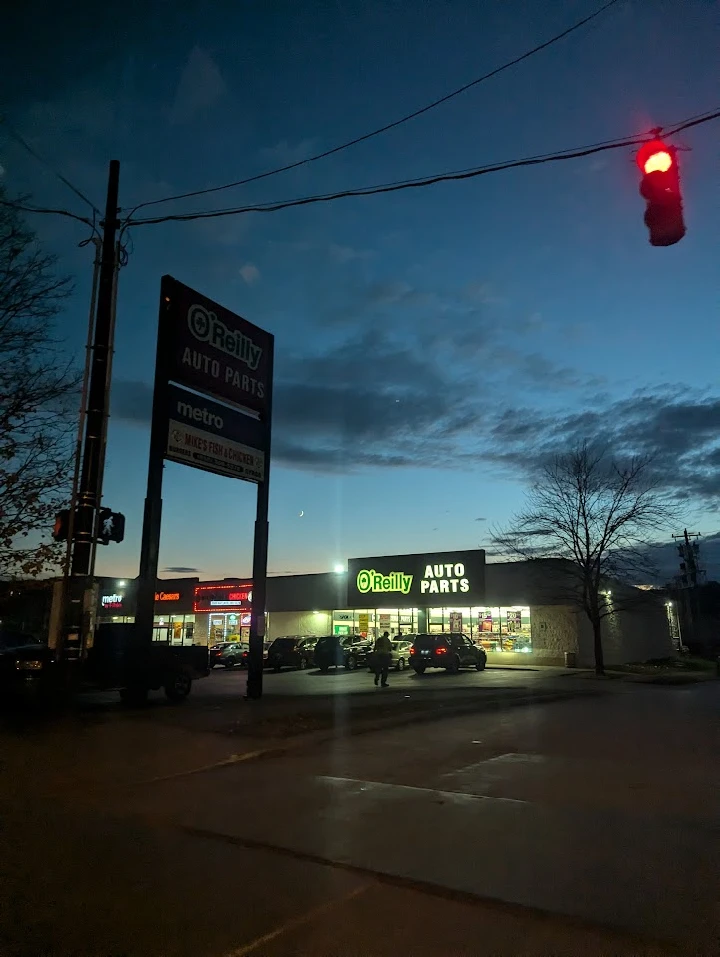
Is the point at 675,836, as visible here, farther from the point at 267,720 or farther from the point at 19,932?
the point at 267,720

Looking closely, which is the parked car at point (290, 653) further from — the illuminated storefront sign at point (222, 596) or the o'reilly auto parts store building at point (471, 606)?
the illuminated storefront sign at point (222, 596)

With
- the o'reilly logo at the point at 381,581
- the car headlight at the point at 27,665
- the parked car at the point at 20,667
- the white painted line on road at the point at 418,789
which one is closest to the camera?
the white painted line on road at the point at 418,789

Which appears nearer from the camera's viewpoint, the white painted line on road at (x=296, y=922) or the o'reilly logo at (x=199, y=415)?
the white painted line on road at (x=296, y=922)

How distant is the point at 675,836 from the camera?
634 cm

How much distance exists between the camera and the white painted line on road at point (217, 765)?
8.94m

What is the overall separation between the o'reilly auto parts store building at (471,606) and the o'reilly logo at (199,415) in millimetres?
20359

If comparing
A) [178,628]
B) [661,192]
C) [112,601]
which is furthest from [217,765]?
[112,601]

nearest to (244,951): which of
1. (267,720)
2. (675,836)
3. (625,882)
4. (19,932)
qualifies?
(19,932)

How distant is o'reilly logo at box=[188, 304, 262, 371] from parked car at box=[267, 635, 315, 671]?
19127 mm

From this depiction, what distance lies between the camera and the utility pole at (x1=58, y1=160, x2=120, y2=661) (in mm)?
11883

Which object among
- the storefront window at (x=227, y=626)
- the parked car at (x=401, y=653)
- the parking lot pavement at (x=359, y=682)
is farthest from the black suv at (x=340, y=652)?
the storefront window at (x=227, y=626)

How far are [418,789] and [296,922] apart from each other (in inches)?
153

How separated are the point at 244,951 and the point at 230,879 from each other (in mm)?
1208

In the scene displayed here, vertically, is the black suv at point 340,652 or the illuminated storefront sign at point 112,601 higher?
the illuminated storefront sign at point 112,601
